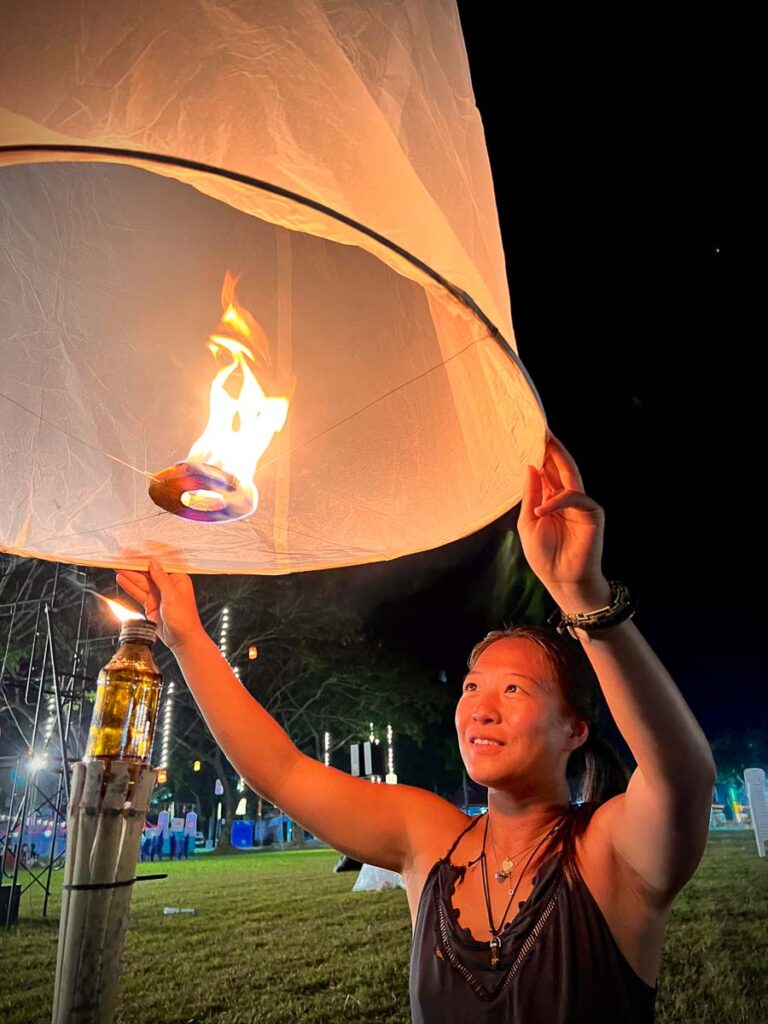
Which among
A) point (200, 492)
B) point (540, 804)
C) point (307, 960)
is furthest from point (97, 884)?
point (307, 960)

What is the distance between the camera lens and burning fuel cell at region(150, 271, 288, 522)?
1016 millimetres

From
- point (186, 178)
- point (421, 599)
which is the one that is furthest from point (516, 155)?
point (421, 599)

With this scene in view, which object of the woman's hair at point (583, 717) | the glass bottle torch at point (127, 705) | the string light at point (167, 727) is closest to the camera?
the glass bottle torch at point (127, 705)

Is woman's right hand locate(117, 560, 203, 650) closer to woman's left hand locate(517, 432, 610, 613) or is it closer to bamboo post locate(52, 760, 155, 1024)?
bamboo post locate(52, 760, 155, 1024)

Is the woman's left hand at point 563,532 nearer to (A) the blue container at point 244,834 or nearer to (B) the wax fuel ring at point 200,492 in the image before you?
(B) the wax fuel ring at point 200,492

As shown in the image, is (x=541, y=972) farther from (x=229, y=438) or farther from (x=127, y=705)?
(x=229, y=438)

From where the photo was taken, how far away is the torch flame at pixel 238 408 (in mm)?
1119

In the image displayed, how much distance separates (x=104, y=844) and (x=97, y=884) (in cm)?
4

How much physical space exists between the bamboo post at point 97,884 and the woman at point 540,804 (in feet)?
2.24

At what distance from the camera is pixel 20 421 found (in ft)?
4.24

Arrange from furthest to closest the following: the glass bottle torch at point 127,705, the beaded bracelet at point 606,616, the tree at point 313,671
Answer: the tree at point 313,671, the beaded bracelet at point 606,616, the glass bottle torch at point 127,705

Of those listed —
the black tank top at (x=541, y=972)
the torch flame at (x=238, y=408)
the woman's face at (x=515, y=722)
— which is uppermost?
the torch flame at (x=238, y=408)

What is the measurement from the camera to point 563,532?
101 centimetres

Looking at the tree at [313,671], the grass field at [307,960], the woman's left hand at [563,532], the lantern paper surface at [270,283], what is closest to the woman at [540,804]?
the woman's left hand at [563,532]
